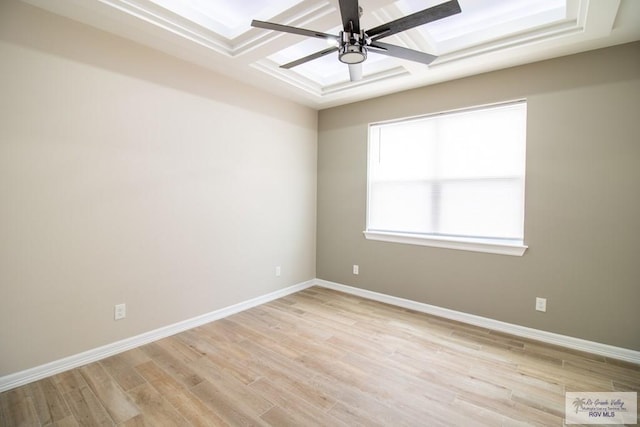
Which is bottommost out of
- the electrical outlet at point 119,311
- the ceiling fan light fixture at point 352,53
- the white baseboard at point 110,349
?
the white baseboard at point 110,349

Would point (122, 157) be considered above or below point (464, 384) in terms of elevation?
above

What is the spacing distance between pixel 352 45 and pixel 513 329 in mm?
3026

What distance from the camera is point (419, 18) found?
1628mm

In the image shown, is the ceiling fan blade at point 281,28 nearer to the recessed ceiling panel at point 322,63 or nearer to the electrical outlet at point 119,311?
the recessed ceiling panel at point 322,63

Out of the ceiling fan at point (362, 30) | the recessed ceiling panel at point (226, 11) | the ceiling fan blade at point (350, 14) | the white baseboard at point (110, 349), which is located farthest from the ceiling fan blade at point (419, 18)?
the white baseboard at point (110, 349)

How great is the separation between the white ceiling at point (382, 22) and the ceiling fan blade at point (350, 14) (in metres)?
0.47

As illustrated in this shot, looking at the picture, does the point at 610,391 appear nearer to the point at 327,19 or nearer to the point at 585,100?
the point at 585,100

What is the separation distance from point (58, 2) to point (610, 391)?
4738mm

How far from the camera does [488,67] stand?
2996mm

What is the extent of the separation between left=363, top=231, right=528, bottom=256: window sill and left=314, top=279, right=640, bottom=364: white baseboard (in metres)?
0.72

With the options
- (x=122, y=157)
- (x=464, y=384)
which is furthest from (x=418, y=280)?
(x=122, y=157)

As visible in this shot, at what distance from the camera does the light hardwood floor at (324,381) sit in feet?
6.15

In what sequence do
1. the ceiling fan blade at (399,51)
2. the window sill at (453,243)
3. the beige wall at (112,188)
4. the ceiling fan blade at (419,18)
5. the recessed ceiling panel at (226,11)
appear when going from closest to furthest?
1. the ceiling fan blade at (419,18)
2. the ceiling fan blade at (399,51)
3. the beige wall at (112,188)
4. the recessed ceiling panel at (226,11)
5. the window sill at (453,243)

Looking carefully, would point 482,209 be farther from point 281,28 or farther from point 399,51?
point 281,28
